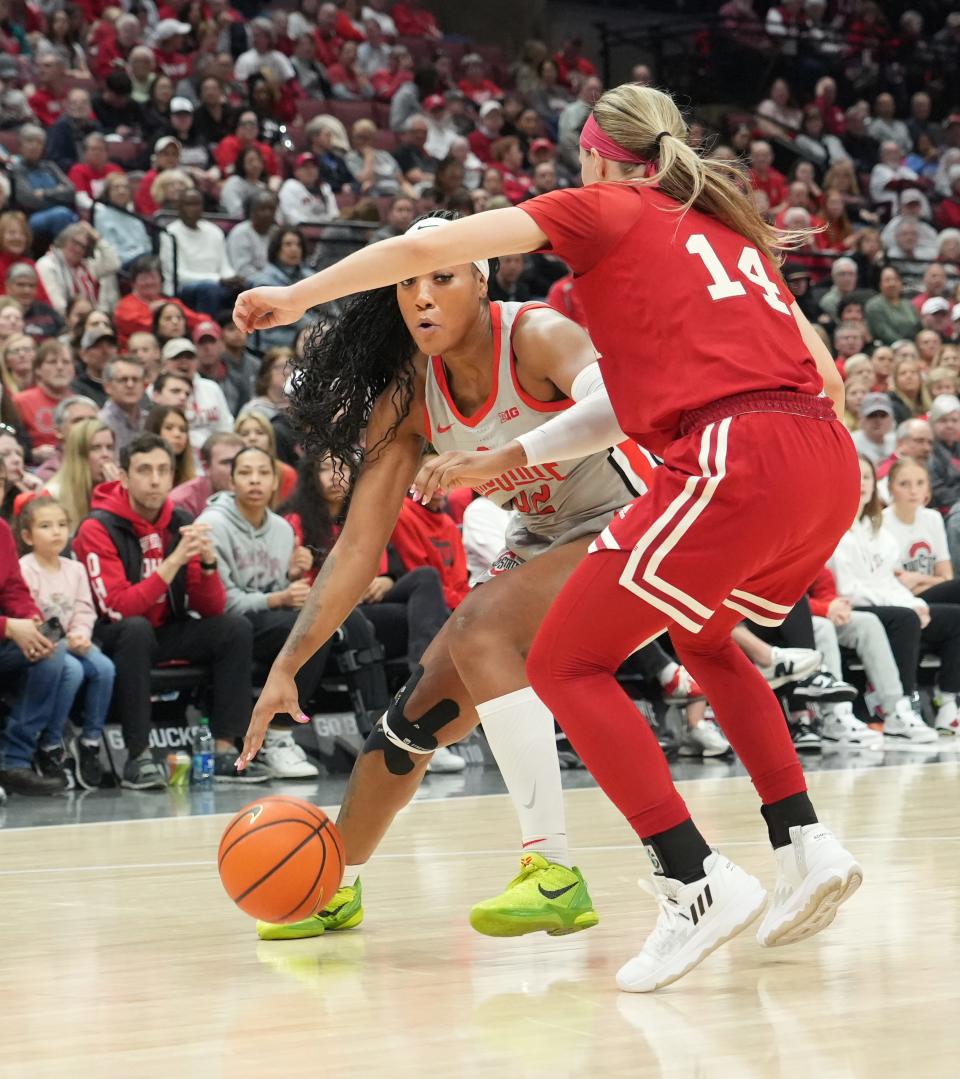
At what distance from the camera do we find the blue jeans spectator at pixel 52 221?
37.0 ft

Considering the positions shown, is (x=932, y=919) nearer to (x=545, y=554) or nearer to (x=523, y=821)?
(x=523, y=821)

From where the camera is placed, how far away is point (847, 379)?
11.8 meters

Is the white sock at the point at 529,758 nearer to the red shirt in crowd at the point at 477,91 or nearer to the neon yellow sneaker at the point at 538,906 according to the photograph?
the neon yellow sneaker at the point at 538,906

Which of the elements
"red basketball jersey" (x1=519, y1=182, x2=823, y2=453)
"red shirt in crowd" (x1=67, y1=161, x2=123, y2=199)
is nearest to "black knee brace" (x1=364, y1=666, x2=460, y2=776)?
"red basketball jersey" (x1=519, y1=182, x2=823, y2=453)

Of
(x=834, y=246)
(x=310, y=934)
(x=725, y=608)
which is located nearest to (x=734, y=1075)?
(x=725, y=608)

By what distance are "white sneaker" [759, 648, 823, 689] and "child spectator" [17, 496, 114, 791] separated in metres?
3.17

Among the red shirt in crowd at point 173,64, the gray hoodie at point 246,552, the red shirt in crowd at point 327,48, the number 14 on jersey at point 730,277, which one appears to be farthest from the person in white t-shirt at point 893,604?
the red shirt in crowd at point 327,48

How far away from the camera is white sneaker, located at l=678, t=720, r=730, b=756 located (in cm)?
841

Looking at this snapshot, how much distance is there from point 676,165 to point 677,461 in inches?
23.3

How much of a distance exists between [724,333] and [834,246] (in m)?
14.1

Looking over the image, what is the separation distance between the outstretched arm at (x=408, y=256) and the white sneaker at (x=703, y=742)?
5864mm

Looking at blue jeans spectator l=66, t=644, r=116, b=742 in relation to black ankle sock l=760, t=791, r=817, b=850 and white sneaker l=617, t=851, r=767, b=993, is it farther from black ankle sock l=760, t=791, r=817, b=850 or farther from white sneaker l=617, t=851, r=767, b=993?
white sneaker l=617, t=851, r=767, b=993

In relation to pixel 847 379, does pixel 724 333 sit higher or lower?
higher

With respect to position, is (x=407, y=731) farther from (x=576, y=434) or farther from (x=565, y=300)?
(x=565, y=300)
